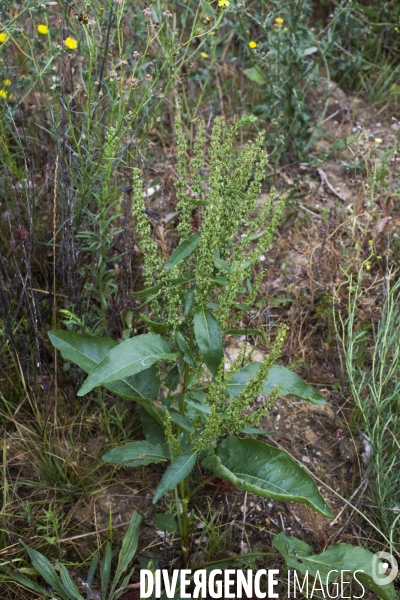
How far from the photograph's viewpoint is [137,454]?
2131 millimetres

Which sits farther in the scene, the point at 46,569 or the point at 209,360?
the point at 46,569

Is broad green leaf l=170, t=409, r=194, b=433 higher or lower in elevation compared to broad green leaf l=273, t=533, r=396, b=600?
higher

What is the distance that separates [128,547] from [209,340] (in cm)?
86

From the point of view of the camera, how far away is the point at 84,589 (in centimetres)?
214

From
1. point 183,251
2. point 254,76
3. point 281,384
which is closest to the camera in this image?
point 183,251

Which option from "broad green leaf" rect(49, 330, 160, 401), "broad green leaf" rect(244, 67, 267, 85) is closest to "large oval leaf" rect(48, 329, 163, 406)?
"broad green leaf" rect(49, 330, 160, 401)

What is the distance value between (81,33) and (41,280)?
1.20 meters

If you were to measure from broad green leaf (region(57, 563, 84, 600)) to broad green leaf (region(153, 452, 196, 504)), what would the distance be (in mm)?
475

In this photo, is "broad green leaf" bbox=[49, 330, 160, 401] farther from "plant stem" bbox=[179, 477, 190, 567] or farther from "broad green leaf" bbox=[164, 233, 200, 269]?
"broad green leaf" bbox=[164, 233, 200, 269]

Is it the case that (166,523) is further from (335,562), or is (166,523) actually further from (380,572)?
(380,572)

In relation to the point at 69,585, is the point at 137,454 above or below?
above

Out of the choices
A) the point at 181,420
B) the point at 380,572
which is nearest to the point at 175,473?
the point at 181,420

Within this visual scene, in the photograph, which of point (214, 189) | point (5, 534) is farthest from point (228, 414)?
point (5, 534)

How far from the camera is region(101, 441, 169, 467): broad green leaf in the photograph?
2117mm
